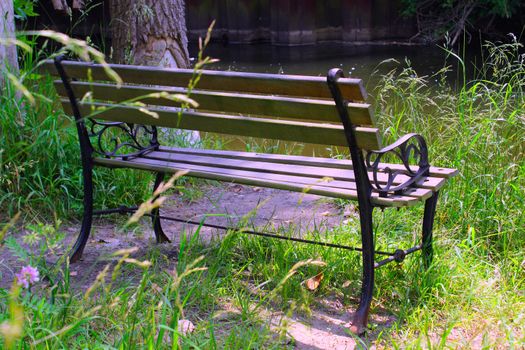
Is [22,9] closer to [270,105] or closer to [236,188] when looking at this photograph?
[236,188]

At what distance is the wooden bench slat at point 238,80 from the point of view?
8.71 ft

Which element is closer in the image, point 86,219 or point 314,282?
point 314,282

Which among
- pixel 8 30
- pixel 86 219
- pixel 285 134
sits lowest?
pixel 86 219

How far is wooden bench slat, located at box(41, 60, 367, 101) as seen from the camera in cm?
265

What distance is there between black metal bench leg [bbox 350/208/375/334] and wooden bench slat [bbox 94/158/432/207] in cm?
9

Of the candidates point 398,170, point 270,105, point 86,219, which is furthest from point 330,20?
point 270,105

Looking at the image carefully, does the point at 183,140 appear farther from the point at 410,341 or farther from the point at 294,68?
the point at 294,68

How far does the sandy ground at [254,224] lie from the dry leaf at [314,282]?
7 cm

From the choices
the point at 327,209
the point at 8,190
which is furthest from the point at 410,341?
the point at 8,190

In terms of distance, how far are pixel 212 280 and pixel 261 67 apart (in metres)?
10.3

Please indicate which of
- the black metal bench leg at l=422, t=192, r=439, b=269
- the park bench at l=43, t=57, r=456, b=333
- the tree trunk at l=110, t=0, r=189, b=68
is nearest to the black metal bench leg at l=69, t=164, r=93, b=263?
the park bench at l=43, t=57, r=456, b=333

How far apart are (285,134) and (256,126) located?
136mm

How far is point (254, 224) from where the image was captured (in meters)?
4.41

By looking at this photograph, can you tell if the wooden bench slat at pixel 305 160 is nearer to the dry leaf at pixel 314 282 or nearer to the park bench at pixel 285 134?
the park bench at pixel 285 134
